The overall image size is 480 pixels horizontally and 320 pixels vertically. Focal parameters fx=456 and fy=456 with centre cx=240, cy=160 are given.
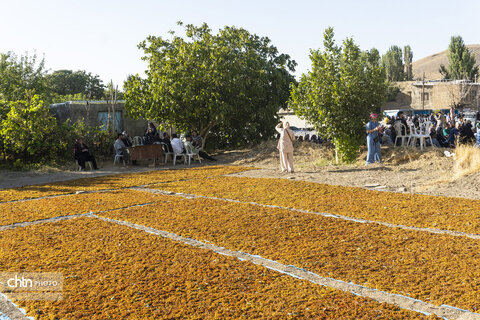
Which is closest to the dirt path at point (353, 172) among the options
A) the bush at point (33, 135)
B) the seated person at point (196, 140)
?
the seated person at point (196, 140)

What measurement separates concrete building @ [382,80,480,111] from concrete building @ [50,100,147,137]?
43.3 m

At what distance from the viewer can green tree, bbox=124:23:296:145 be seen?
19.7m

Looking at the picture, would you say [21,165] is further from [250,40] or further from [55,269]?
[55,269]

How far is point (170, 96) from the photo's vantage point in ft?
64.5

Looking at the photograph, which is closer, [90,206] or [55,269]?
[55,269]

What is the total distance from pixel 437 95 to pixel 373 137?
55424 mm

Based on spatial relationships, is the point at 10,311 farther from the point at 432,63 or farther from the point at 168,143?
the point at 432,63

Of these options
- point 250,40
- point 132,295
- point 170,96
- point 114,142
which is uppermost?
point 250,40

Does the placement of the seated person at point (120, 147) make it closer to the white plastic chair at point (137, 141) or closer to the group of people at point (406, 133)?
the white plastic chair at point (137, 141)

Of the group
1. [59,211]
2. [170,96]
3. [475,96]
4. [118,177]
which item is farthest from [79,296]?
[475,96]

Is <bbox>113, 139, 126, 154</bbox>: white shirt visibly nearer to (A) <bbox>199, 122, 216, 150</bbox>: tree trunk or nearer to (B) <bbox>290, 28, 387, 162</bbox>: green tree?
(A) <bbox>199, 122, 216, 150</bbox>: tree trunk

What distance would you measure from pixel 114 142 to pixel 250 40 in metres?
8.19

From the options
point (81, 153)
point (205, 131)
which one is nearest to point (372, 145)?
point (205, 131)

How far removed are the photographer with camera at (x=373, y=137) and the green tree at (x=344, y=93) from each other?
75cm
